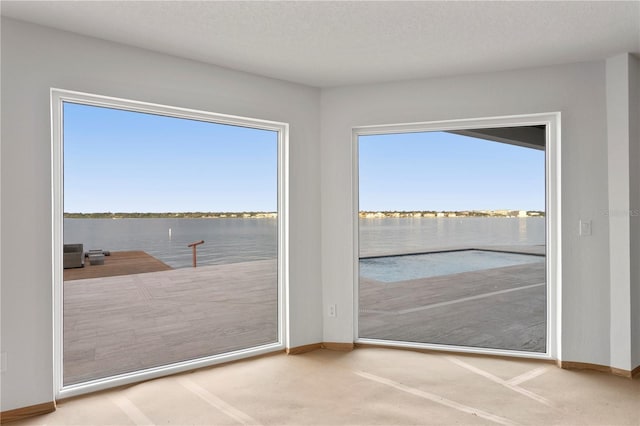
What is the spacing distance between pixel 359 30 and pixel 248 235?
1.92 m

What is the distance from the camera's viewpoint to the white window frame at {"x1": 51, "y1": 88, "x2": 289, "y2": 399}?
2.68 meters

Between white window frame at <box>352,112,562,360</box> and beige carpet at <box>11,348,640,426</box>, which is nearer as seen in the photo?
beige carpet at <box>11,348,640,426</box>

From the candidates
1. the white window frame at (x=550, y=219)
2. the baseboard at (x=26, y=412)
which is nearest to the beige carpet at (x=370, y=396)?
the baseboard at (x=26, y=412)

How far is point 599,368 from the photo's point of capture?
125 inches

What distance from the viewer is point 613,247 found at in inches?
123

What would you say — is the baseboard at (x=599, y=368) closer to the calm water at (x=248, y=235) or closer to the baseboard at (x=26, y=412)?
the calm water at (x=248, y=235)

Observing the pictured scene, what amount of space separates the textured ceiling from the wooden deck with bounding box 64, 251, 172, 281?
1.51 meters

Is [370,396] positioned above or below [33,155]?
below

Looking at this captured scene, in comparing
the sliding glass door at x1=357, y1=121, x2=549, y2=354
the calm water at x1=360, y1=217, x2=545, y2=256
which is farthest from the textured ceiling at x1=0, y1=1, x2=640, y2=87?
the calm water at x1=360, y1=217, x2=545, y2=256

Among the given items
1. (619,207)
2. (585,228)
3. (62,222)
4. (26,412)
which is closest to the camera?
(26,412)

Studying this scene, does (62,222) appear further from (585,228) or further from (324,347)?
(585,228)

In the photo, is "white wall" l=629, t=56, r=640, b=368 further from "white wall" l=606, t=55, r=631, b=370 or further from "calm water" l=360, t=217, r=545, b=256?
"calm water" l=360, t=217, r=545, b=256

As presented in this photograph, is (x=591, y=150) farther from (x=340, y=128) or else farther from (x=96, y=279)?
(x=96, y=279)

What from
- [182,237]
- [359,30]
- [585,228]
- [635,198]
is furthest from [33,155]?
[635,198]
